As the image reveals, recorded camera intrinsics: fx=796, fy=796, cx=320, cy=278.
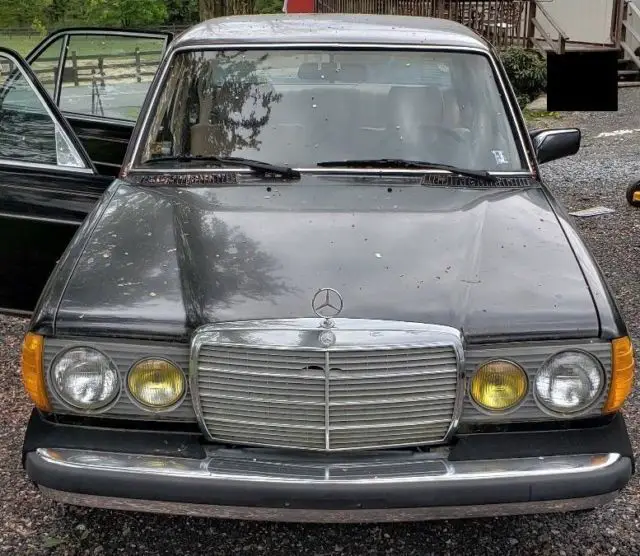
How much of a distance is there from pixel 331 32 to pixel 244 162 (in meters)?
0.87

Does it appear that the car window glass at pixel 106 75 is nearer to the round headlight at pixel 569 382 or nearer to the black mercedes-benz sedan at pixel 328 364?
the black mercedes-benz sedan at pixel 328 364

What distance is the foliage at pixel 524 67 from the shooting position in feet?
45.2

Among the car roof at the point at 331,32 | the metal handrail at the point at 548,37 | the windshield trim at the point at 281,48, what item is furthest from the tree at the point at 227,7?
the windshield trim at the point at 281,48

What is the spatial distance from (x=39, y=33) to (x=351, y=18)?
75.4ft

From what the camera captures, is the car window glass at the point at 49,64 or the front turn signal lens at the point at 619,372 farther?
the car window glass at the point at 49,64

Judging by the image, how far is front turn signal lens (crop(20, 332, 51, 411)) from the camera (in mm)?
2523

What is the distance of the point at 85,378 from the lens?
254 centimetres

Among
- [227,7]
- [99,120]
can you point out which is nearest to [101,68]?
[99,120]

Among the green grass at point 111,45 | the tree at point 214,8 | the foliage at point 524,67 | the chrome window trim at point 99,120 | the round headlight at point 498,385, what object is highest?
the tree at point 214,8

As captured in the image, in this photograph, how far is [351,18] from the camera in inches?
165

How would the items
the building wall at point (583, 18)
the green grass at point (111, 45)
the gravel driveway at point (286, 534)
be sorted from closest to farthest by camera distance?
the gravel driveway at point (286, 534)
the green grass at point (111, 45)
the building wall at point (583, 18)

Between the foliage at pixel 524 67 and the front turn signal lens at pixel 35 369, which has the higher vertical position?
the front turn signal lens at pixel 35 369

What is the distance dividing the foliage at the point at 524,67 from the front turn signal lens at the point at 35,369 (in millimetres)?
12285

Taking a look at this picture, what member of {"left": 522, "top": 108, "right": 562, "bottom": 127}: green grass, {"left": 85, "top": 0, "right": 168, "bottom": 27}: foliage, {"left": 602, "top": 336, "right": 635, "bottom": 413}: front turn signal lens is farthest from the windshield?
{"left": 85, "top": 0, "right": 168, "bottom": 27}: foliage
